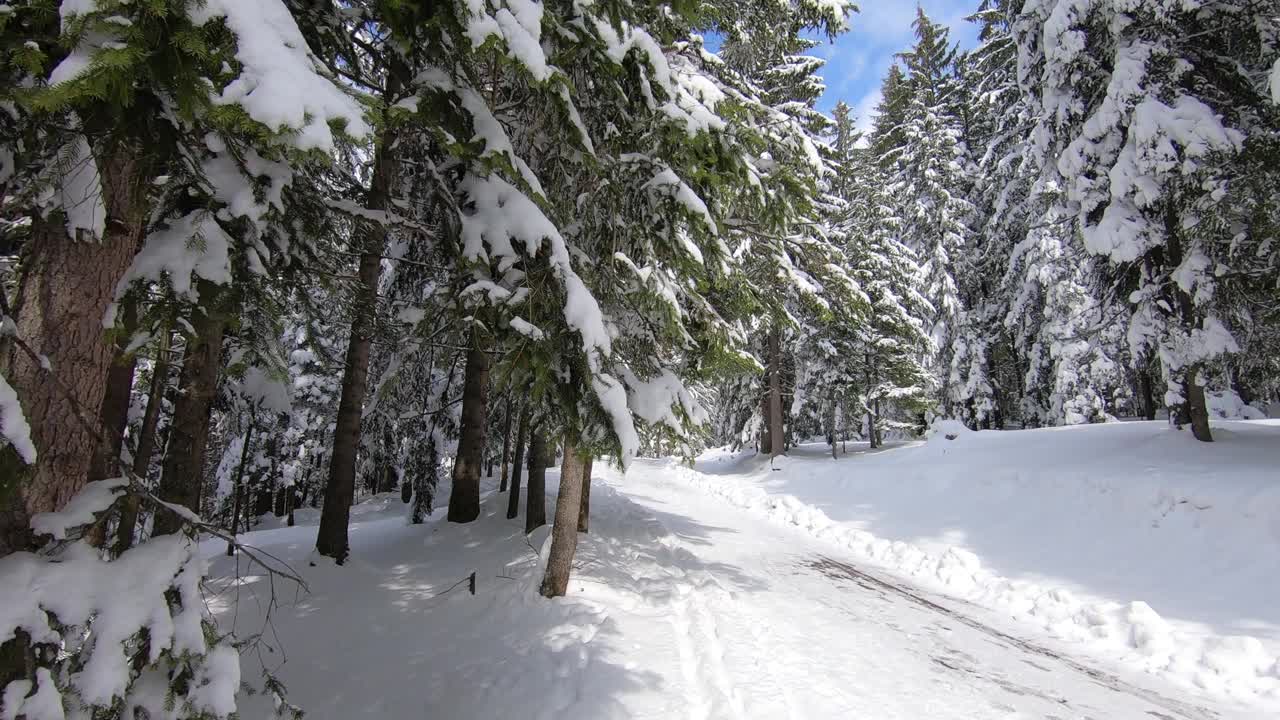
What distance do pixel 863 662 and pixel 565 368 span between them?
385cm

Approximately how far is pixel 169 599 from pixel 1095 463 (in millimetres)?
13761

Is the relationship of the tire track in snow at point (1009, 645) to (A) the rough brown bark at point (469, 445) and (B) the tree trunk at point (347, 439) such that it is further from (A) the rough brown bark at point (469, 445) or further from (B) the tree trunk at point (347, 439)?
(B) the tree trunk at point (347, 439)

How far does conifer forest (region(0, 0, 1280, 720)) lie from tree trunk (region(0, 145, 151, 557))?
2 centimetres

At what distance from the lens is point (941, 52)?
90.3 feet

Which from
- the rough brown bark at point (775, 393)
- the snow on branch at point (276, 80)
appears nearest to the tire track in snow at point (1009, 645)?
the snow on branch at point (276, 80)

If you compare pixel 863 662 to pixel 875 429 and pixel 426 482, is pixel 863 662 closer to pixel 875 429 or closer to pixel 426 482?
pixel 426 482

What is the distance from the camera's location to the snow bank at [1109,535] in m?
6.39

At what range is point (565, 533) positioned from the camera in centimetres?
617

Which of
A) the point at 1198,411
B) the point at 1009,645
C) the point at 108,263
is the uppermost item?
the point at 108,263

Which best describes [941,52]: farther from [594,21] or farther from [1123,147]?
[594,21]

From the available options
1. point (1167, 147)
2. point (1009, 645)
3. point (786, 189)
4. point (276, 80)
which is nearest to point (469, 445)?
point (786, 189)

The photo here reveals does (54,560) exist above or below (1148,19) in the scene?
below

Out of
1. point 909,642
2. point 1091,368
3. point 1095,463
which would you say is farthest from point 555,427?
point 1091,368

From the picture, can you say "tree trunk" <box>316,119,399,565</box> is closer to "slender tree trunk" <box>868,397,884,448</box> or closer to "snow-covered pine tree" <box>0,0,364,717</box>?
"snow-covered pine tree" <box>0,0,364,717</box>
